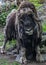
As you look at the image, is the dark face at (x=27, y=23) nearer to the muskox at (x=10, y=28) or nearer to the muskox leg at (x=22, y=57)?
the muskox leg at (x=22, y=57)

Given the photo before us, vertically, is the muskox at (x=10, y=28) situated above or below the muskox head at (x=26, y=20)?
below

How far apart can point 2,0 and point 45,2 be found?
8.52 feet

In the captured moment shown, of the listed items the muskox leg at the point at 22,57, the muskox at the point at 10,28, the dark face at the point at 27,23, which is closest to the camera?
the dark face at the point at 27,23

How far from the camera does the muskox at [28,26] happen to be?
6.55 metres

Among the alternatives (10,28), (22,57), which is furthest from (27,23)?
(10,28)

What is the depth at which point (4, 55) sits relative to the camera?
757cm

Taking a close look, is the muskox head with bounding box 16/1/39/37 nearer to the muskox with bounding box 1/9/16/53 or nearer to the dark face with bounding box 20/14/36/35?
the dark face with bounding box 20/14/36/35

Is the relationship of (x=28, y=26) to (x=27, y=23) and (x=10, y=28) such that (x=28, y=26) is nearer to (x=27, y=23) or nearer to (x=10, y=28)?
(x=27, y=23)

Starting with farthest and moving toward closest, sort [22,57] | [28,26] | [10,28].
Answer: [10,28] → [22,57] → [28,26]

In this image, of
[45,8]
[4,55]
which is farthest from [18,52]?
[45,8]

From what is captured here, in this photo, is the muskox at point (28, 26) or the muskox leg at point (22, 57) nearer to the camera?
the muskox at point (28, 26)

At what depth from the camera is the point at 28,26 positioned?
21.4 feet

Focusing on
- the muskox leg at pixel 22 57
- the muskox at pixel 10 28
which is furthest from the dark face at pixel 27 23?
the muskox at pixel 10 28

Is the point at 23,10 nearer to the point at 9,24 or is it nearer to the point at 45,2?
the point at 9,24
